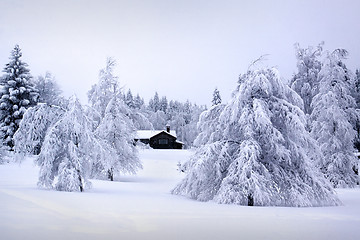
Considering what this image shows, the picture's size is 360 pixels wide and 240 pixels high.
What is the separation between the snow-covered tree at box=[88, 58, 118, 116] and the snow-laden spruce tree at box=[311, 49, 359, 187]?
15.5 meters

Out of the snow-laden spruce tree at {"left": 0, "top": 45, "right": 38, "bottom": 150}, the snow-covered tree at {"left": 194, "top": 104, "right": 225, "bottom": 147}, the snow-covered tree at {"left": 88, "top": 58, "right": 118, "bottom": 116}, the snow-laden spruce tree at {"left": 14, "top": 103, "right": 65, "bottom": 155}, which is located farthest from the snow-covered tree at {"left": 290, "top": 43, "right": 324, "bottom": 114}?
the snow-laden spruce tree at {"left": 0, "top": 45, "right": 38, "bottom": 150}

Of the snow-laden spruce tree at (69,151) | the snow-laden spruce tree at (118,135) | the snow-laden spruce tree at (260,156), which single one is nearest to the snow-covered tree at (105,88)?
the snow-laden spruce tree at (118,135)

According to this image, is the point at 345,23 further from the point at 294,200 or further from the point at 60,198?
the point at 60,198

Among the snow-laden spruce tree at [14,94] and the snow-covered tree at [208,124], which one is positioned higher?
the snow-laden spruce tree at [14,94]

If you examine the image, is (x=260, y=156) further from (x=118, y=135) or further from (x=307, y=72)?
(x=307, y=72)

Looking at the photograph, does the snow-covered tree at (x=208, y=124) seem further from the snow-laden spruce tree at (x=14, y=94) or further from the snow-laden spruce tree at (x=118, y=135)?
the snow-laden spruce tree at (x=14, y=94)

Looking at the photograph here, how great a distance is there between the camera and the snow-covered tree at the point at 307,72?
74.7ft

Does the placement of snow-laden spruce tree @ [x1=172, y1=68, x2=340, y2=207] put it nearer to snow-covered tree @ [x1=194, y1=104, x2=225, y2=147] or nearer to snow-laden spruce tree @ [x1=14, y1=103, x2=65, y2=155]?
snow-covered tree @ [x1=194, y1=104, x2=225, y2=147]

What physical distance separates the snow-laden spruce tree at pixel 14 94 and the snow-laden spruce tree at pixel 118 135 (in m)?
9.77

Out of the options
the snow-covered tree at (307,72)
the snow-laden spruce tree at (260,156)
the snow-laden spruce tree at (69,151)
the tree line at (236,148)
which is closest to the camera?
the snow-laden spruce tree at (260,156)

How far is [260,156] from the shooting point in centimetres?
1095

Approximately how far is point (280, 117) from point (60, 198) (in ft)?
27.3

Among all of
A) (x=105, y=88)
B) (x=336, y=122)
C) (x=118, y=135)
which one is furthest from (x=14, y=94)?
(x=336, y=122)

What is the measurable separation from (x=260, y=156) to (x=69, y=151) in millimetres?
7231
